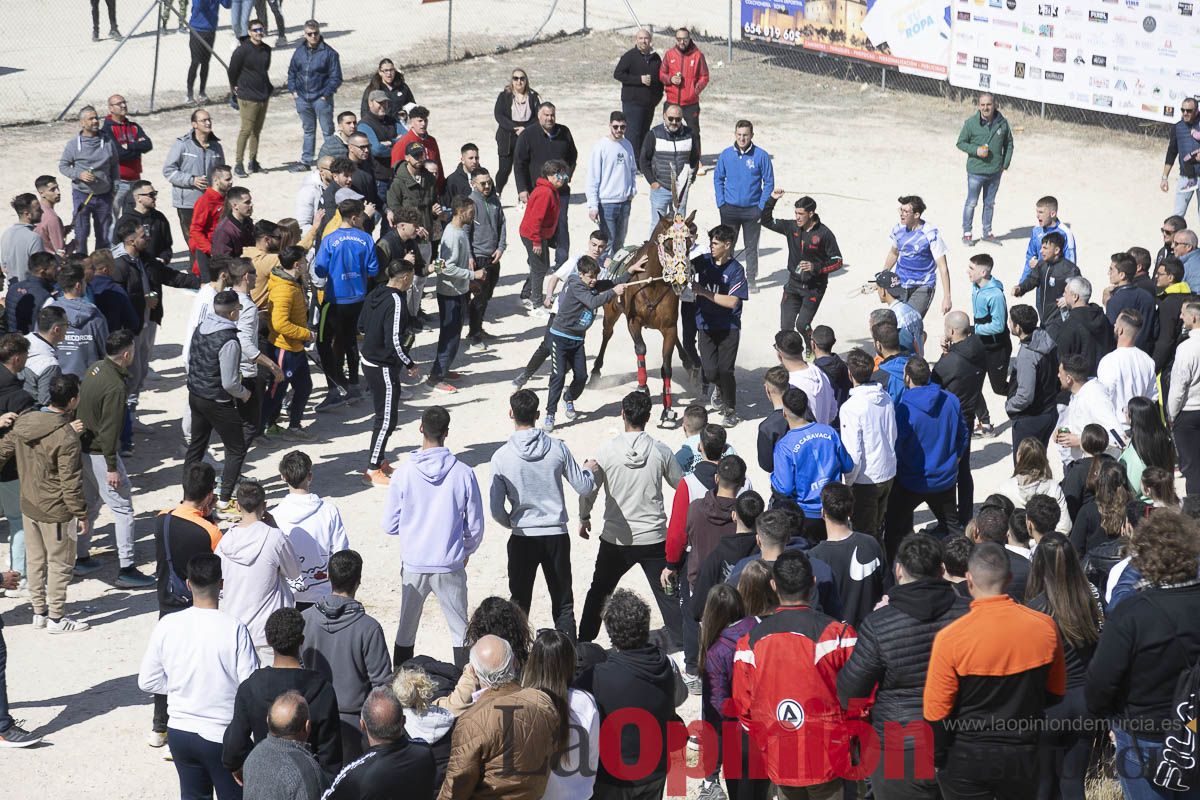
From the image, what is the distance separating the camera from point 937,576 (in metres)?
6.04

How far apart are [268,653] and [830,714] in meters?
3.60

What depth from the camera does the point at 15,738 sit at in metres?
7.50

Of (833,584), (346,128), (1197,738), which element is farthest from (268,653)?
(346,128)

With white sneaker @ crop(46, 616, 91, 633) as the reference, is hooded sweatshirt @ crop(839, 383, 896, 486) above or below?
above

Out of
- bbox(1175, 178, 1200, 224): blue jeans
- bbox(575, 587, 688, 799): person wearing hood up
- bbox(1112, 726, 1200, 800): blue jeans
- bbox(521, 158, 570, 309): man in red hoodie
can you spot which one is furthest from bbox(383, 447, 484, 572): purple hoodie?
bbox(1175, 178, 1200, 224): blue jeans

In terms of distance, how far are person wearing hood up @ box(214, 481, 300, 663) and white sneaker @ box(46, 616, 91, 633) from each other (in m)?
1.96

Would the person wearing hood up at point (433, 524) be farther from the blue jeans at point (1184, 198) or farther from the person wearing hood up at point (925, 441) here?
the blue jeans at point (1184, 198)

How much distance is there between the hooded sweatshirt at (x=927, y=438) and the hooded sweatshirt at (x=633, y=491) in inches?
70.8

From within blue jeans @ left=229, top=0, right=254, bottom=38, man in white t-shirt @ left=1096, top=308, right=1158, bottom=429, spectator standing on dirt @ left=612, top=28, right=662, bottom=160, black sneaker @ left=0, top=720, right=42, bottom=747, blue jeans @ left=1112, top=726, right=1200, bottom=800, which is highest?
blue jeans @ left=229, top=0, right=254, bottom=38

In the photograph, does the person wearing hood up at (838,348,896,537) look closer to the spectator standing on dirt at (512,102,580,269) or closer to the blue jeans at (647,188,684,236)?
the spectator standing on dirt at (512,102,580,269)

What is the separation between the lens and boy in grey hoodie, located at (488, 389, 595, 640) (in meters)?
8.28

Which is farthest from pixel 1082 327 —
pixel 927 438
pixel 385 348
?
pixel 385 348

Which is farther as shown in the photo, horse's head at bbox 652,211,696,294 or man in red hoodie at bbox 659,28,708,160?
man in red hoodie at bbox 659,28,708,160

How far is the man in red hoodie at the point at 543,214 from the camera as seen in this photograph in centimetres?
1409
